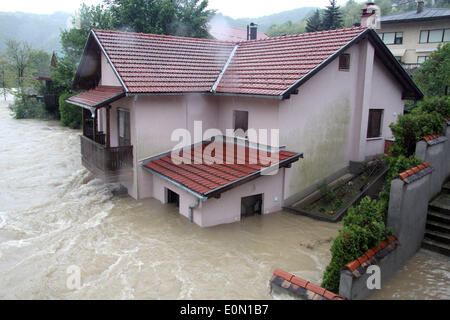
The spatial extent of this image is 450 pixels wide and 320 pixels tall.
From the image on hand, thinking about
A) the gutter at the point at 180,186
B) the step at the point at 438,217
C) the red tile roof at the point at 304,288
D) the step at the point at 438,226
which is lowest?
the red tile roof at the point at 304,288

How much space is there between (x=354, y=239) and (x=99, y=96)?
33.2 feet

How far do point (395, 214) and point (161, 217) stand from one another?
686 centimetres

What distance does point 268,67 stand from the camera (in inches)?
499

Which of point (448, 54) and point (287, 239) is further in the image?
point (448, 54)

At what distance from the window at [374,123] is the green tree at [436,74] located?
15.2ft

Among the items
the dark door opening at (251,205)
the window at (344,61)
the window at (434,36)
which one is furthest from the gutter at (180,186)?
the window at (434,36)

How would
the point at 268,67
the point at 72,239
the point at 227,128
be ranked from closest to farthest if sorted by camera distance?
1. the point at 72,239
2. the point at 268,67
3. the point at 227,128

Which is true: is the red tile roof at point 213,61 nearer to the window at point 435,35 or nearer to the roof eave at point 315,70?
the roof eave at point 315,70

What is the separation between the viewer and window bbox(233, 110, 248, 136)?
42.0 feet

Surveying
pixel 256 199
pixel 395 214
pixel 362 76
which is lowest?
pixel 256 199

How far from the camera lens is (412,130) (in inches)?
340

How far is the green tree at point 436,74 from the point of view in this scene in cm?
1686

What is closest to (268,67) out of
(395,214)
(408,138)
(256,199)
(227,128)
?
(227,128)
